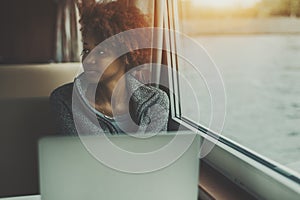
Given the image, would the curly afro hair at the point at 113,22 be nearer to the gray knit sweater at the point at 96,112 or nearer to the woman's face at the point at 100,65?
the woman's face at the point at 100,65

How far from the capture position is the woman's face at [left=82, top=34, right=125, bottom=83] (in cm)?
153

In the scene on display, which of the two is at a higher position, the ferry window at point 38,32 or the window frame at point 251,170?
the ferry window at point 38,32

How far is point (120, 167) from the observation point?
2.56 ft

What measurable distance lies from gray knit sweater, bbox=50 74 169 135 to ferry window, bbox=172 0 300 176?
358mm

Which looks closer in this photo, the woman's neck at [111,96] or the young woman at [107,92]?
the young woman at [107,92]

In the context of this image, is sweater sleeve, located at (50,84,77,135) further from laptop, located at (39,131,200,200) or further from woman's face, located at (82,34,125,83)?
laptop, located at (39,131,200,200)

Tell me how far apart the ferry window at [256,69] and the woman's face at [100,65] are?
50cm

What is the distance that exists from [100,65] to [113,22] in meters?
0.20

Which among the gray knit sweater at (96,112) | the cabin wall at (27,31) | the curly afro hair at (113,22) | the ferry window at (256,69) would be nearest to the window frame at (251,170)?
the ferry window at (256,69)

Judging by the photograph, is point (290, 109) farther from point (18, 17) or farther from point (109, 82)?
point (18, 17)

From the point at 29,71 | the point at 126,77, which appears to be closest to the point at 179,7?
the point at 126,77

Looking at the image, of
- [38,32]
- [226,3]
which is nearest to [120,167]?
[226,3]

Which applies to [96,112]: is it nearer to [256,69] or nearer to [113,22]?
[113,22]

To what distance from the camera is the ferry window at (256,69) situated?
122 centimetres
